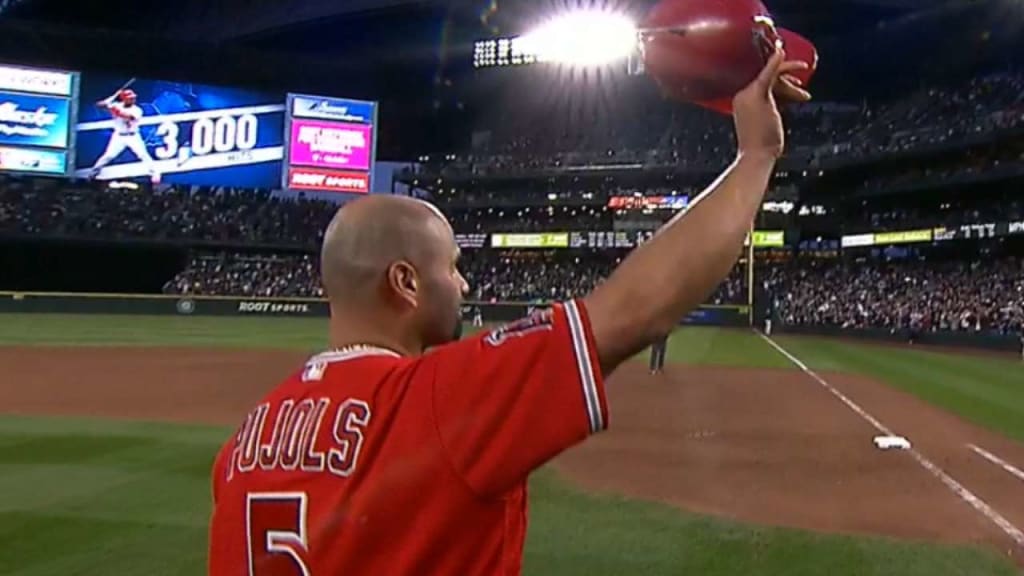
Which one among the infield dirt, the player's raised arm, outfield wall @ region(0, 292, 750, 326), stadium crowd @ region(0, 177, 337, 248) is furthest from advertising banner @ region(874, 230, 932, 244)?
the player's raised arm

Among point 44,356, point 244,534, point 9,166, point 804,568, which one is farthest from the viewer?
point 9,166

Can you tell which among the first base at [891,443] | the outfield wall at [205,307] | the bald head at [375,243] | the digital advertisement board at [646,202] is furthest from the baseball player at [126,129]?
the bald head at [375,243]

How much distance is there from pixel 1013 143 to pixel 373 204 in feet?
153

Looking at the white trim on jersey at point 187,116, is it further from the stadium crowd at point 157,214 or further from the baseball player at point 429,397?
the baseball player at point 429,397

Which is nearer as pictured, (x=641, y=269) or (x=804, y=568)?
(x=641, y=269)

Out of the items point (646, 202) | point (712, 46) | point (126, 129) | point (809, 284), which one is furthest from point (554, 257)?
point (712, 46)

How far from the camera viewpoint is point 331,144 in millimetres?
42000

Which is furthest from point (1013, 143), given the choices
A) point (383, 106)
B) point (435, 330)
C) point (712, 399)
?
point (435, 330)

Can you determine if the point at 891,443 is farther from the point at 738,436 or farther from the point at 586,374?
the point at 586,374

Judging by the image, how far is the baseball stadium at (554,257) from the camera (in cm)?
709

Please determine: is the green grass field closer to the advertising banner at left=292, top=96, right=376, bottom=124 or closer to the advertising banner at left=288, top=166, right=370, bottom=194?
the advertising banner at left=288, top=166, right=370, bottom=194

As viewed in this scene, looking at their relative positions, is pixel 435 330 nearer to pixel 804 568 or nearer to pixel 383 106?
pixel 804 568

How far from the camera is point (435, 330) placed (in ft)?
6.12

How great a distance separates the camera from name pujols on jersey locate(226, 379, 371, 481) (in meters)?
1.65
